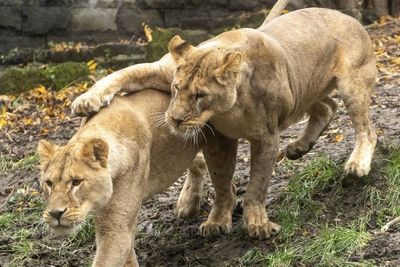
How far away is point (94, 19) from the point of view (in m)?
13.8

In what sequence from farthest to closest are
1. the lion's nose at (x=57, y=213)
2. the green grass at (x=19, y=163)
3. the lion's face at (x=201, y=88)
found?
the green grass at (x=19, y=163)
the lion's face at (x=201, y=88)
the lion's nose at (x=57, y=213)

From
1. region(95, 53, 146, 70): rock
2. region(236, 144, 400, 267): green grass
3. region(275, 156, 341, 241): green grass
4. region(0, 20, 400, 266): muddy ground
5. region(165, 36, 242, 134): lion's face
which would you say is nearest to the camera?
region(165, 36, 242, 134): lion's face

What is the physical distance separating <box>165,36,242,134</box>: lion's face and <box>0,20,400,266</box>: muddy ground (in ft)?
4.03

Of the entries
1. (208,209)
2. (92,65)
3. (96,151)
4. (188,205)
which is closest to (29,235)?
(188,205)

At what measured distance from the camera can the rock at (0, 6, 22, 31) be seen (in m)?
13.5

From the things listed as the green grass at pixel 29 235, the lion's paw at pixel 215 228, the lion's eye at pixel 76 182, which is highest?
the lion's eye at pixel 76 182

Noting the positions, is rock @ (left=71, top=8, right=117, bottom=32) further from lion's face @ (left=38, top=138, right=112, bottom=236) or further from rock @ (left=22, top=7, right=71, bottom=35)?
lion's face @ (left=38, top=138, right=112, bottom=236)

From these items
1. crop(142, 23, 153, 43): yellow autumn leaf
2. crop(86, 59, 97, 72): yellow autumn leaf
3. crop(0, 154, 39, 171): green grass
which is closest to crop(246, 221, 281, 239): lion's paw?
crop(0, 154, 39, 171): green grass

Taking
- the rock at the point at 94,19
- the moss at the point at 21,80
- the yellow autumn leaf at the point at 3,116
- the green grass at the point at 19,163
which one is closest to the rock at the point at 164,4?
the rock at the point at 94,19

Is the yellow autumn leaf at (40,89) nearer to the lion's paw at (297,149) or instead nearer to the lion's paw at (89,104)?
the lion's paw at (297,149)

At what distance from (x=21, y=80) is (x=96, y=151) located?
7.33m

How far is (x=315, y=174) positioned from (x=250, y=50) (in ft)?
4.97

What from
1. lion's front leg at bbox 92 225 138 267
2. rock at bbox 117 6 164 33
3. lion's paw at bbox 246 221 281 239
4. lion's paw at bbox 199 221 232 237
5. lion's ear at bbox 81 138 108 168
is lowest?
rock at bbox 117 6 164 33

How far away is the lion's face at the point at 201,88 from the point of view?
6.29 metres
